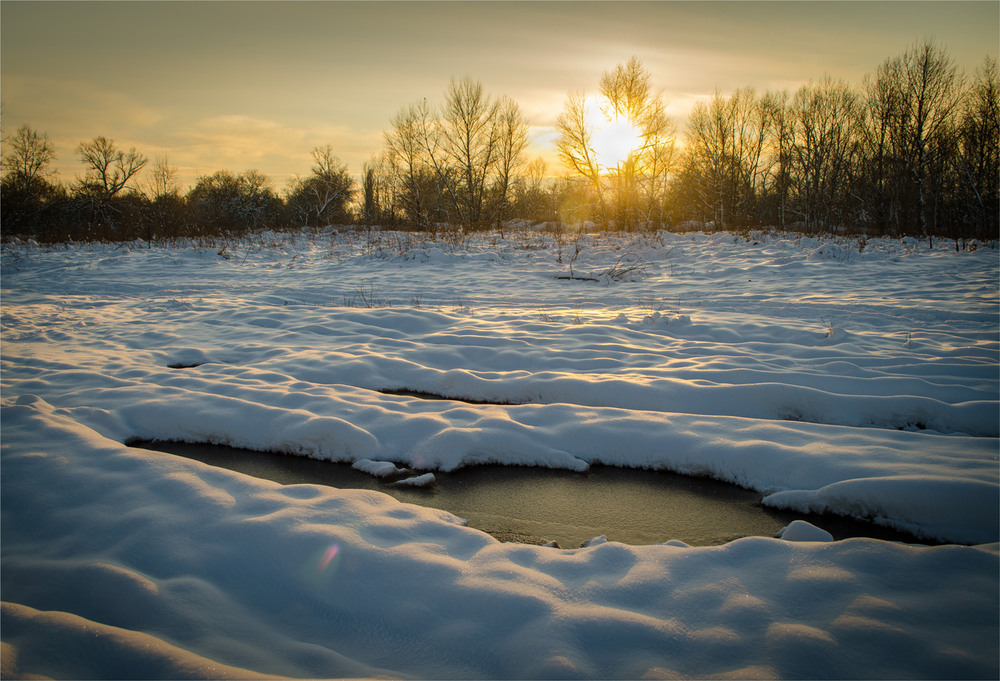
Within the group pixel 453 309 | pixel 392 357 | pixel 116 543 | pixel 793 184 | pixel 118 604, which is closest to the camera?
pixel 118 604

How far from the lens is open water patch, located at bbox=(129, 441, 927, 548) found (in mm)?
2434

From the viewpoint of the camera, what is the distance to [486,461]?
322cm

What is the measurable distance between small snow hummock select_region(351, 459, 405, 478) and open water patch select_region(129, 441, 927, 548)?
40 mm

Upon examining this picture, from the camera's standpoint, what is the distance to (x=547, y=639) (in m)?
1.55

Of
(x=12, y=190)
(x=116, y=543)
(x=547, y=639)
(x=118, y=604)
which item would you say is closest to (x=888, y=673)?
(x=547, y=639)

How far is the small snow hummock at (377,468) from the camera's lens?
304 centimetres

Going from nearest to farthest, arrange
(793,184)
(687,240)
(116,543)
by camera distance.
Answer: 1. (116,543)
2. (687,240)
3. (793,184)

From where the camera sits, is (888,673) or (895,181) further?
(895,181)

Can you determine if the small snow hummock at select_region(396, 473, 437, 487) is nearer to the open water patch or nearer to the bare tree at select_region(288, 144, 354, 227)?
the open water patch

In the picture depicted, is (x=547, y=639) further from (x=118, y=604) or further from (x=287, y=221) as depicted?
A: (x=287, y=221)

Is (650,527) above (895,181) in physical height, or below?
below

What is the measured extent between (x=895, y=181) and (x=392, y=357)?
99.2 ft

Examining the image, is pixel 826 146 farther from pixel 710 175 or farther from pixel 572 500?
pixel 572 500

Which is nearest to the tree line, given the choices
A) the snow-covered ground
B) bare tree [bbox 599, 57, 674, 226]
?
bare tree [bbox 599, 57, 674, 226]
